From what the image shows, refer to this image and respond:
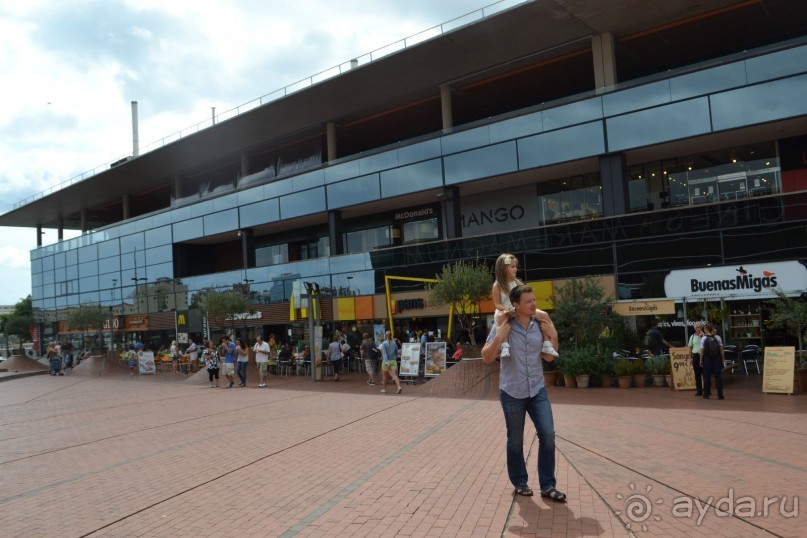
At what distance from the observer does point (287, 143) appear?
33.8 m

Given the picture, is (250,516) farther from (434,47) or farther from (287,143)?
(287,143)

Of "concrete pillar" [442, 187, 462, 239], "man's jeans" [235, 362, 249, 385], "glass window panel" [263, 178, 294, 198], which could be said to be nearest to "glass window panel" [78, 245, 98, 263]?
"glass window panel" [263, 178, 294, 198]

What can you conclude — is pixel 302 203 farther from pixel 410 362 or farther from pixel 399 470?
pixel 399 470

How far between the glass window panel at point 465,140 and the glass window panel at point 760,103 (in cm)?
827

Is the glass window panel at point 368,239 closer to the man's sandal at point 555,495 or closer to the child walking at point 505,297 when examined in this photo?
the child walking at point 505,297

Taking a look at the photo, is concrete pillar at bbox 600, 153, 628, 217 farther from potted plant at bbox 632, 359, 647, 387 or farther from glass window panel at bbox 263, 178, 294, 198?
glass window panel at bbox 263, 178, 294, 198

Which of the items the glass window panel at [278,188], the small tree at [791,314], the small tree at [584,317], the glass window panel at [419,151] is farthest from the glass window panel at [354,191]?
the small tree at [791,314]

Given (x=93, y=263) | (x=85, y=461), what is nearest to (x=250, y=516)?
(x=85, y=461)

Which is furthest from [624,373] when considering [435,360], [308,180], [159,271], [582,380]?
[159,271]

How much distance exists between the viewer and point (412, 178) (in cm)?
2717

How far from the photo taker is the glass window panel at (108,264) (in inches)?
1700

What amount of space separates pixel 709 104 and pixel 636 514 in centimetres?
1839

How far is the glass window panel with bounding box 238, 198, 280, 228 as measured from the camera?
32.9m

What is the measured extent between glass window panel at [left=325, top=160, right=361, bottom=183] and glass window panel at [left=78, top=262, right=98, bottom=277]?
23752 millimetres
